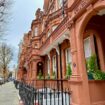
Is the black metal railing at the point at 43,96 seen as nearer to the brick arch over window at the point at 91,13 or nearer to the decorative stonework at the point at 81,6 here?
the brick arch over window at the point at 91,13

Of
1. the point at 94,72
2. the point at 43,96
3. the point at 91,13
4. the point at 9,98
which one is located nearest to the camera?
the point at 91,13

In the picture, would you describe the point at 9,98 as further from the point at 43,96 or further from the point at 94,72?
the point at 94,72

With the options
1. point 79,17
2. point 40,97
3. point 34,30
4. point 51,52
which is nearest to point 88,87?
point 40,97

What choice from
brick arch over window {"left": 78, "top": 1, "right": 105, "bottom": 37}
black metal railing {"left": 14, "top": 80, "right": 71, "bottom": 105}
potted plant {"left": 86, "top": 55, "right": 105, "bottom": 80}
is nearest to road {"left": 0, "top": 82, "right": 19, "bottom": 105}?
black metal railing {"left": 14, "top": 80, "right": 71, "bottom": 105}

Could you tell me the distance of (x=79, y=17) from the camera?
750 cm

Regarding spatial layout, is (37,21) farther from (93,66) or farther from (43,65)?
(93,66)

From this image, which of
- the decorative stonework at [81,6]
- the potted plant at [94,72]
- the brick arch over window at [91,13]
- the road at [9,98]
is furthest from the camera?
the road at [9,98]

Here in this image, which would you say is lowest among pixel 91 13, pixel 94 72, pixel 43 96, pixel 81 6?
pixel 43 96

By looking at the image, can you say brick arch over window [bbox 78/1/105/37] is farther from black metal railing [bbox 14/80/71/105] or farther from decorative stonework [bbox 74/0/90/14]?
black metal railing [bbox 14/80/71/105]

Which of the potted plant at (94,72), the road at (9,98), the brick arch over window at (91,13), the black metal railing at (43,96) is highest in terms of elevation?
the brick arch over window at (91,13)

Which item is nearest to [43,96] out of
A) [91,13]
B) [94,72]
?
[94,72]

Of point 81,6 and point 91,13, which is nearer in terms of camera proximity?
point 91,13

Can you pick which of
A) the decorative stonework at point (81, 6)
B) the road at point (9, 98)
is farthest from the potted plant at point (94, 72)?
the road at point (9, 98)

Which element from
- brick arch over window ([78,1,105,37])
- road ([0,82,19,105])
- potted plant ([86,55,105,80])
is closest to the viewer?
brick arch over window ([78,1,105,37])
